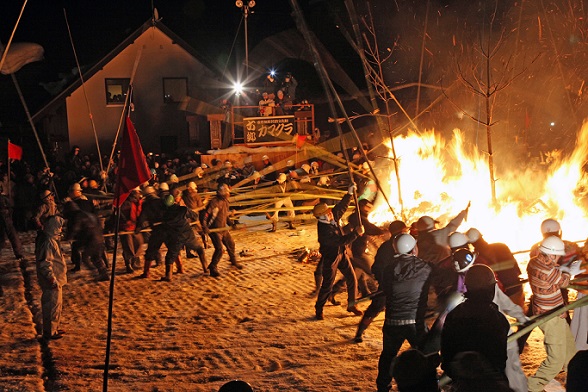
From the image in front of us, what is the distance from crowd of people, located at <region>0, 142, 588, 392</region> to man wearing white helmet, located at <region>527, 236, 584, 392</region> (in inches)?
0.4

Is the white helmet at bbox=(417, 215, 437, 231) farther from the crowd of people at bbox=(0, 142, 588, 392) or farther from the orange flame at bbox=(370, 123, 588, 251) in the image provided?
the orange flame at bbox=(370, 123, 588, 251)

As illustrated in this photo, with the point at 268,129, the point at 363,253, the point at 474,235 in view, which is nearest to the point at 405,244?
the point at 474,235

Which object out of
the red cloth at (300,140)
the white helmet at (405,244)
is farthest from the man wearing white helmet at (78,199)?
the red cloth at (300,140)

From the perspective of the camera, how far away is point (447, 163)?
53.3ft

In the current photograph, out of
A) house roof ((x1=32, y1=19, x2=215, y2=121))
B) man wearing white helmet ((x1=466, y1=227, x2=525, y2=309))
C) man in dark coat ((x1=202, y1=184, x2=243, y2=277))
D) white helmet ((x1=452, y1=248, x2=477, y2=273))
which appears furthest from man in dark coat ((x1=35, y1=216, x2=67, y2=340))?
house roof ((x1=32, y1=19, x2=215, y2=121))

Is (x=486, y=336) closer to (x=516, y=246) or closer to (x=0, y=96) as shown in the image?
(x=516, y=246)

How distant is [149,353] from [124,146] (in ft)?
10.6

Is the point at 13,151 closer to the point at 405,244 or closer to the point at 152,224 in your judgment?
the point at 152,224

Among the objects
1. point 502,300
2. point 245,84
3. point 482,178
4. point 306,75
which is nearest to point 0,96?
point 245,84

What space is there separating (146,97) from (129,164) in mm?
24353

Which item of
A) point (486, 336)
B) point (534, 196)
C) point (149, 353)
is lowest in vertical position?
point (149, 353)

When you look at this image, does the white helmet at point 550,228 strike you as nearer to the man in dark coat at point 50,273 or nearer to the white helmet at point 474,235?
the white helmet at point 474,235

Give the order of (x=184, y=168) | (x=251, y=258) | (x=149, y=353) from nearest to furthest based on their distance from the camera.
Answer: (x=149, y=353) < (x=251, y=258) < (x=184, y=168)

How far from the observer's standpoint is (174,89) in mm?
30547
